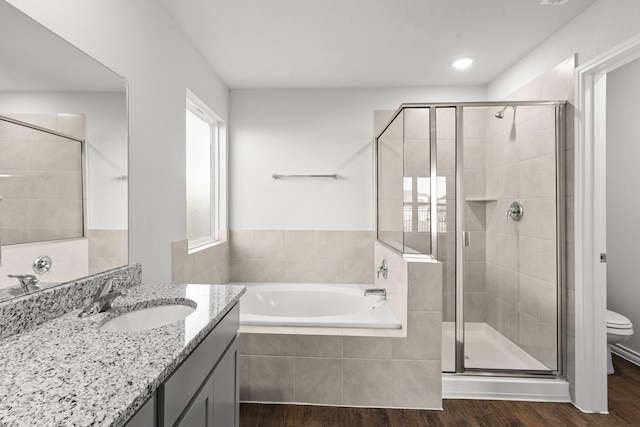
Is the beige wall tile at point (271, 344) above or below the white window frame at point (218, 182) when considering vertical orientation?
below

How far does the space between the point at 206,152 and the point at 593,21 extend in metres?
3.03

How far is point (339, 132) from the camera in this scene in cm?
342

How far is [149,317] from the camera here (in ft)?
4.50

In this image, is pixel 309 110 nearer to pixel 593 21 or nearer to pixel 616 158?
pixel 593 21

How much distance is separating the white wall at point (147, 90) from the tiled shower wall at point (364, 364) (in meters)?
0.91

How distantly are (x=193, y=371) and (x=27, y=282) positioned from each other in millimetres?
618

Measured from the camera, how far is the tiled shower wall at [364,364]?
217cm

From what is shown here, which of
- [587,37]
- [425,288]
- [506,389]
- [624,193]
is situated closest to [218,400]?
[425,288]

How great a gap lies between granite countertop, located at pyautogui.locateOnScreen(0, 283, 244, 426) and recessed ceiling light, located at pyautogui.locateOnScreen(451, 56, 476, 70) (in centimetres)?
270

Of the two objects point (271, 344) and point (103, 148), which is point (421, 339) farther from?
point (103, 148)

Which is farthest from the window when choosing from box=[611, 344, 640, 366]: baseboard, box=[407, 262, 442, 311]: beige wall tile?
box=[611, 344, 640, 366]: baseboard

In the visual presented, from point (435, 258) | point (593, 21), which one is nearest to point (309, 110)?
point (435, 258)

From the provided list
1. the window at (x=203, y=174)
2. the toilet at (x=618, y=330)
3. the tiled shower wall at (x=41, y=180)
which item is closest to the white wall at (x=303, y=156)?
the window at (x=203, y=174)

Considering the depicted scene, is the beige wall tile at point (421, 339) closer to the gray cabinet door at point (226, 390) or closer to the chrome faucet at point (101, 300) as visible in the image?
the gray cabinet door at point (226, 390)
